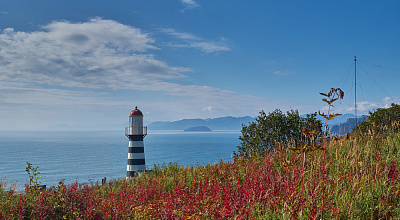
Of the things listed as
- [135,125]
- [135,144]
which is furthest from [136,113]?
[135,144]

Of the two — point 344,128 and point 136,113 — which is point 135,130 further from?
point 344,128

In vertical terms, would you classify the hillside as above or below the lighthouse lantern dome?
below

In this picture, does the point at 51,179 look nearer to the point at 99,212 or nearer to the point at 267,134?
the point at 267,134

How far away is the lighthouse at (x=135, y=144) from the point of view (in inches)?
957

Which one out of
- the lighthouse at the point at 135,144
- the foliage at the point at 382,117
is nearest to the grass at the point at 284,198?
the foliage at the point at 382,117

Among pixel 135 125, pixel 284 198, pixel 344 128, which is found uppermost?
pixel 135 125

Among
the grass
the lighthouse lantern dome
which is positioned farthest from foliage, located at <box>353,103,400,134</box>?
the lighthouse lantern dome

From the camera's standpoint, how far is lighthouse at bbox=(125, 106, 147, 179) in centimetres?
2430

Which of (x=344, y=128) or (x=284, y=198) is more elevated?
(x=344, y=128)

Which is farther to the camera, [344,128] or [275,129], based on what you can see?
[275,129]

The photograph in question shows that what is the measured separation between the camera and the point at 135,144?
24906 mm

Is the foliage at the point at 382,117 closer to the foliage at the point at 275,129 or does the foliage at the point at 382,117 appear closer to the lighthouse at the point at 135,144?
the foliage at the point at 275,129

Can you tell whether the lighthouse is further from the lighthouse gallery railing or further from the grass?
the grass

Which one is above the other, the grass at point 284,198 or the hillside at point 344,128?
the hillside at point 344,128
